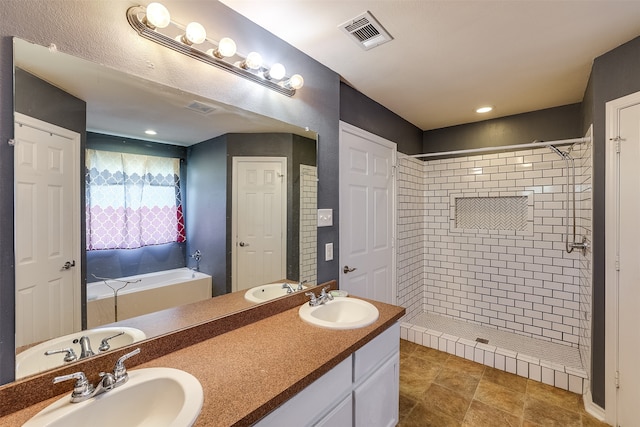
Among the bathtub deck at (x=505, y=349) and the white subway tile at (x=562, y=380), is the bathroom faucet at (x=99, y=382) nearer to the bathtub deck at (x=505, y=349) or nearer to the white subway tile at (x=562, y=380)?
the bathtub deck at (x=505, y=349)

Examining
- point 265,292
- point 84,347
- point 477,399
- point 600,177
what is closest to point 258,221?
point 265,292

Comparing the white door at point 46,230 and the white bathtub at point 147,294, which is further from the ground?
the white door at point 46,230

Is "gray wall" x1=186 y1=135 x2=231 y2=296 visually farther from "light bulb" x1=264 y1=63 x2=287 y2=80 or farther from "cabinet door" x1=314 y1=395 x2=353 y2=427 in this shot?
"cabinet door" x1=314 y1=395 x2=353 y2=427

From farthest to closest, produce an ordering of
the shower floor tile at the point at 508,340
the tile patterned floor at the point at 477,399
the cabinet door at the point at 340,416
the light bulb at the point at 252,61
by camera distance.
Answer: the shower floor tile at the point at 508,340 → the tile patterned floor at the point at 477,399 → the light bulb at the point at 252,61 → the cabinet door at the point at 340,416

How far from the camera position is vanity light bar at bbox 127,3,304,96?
1.10 m

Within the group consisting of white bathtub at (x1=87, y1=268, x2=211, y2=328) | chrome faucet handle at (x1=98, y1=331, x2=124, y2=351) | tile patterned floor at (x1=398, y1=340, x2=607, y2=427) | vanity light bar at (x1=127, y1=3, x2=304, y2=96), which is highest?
vanity light bar at (x1=127, y1=3, x2=304, y2=96)

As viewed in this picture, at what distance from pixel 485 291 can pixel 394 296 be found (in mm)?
1119

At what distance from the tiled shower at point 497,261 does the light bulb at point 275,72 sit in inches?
74.0

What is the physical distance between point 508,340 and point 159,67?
361 cm

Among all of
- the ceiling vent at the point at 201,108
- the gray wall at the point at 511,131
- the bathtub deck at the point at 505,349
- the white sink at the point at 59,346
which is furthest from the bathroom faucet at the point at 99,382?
the gray wall at the point at 511,131

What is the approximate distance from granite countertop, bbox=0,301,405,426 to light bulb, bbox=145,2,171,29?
1297mm

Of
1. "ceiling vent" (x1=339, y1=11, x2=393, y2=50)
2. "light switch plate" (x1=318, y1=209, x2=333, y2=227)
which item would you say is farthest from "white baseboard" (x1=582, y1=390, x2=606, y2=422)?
"ceiling vent" (x1=339, y1=11, x2=393, y2=50)

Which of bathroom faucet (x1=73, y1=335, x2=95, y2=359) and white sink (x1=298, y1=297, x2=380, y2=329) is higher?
bathroom faucet (x1=73, y1=335, x2=95, y2=359)

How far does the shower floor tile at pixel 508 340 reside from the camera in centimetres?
248
